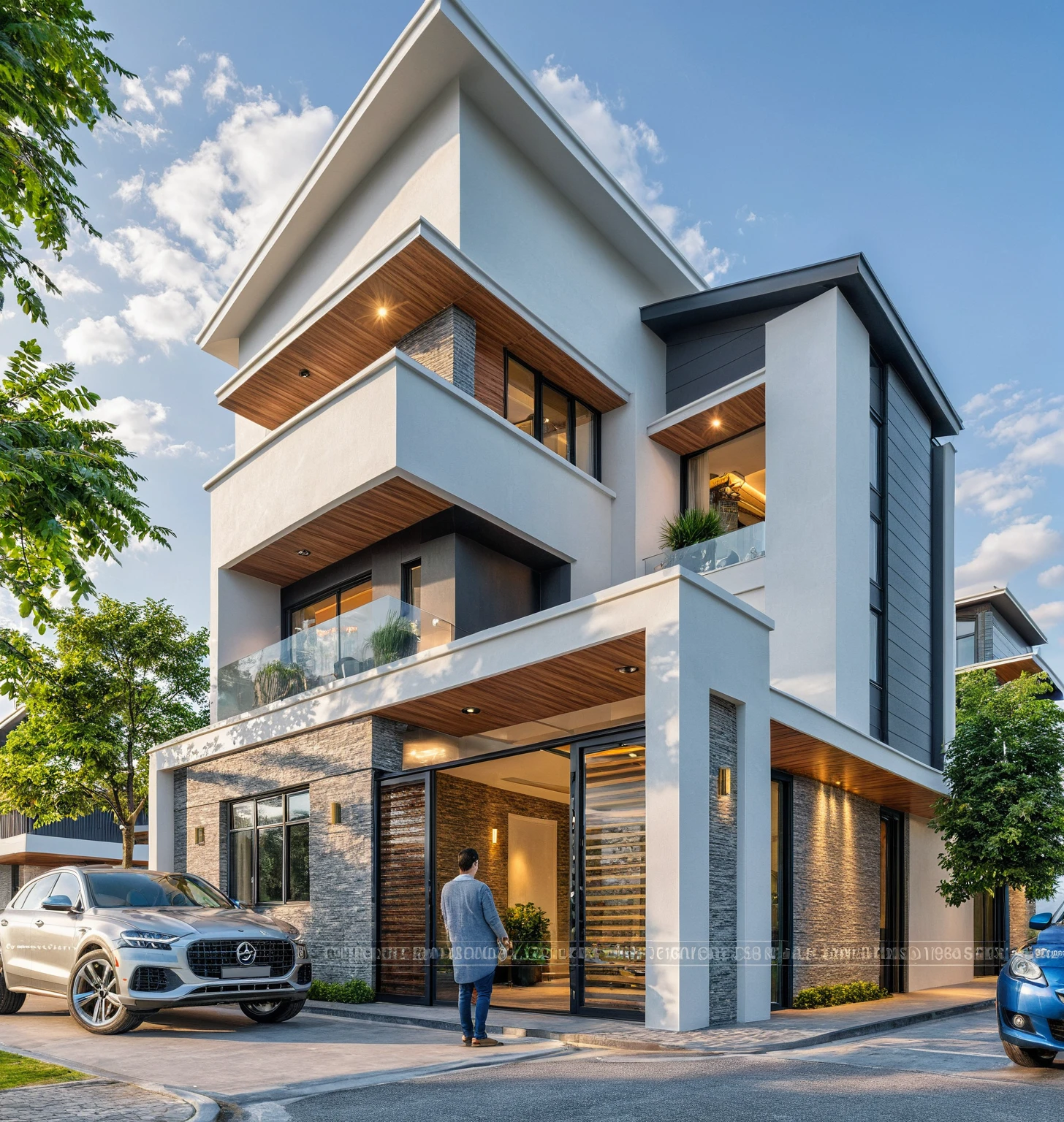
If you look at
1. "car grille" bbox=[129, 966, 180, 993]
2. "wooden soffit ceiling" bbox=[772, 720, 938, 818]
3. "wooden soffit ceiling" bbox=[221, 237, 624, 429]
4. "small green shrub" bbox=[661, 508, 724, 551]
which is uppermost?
"wooden soffit ceiling" bbox=[221, 237, 624, 429]

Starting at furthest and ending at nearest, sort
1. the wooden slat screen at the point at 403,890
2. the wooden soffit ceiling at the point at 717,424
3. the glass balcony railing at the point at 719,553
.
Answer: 1. the wooden soffit ceiling at the point at 717,424
2. the glass balcony railing at the point at 719,553
3. the wooden slat screen at the point at 403,890

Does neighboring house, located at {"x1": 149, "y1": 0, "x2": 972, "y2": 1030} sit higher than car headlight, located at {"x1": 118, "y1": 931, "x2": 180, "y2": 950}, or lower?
higher

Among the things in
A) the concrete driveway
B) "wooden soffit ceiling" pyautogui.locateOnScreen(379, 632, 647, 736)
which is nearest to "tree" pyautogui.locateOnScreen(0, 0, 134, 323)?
"wooden soffit ceiling" pyautogui.locateOnScreen(379, 632, 647, 736)

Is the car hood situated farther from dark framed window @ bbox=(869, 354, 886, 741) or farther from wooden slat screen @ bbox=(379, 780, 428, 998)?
dark framed window @ bbox=(869, 354, 886, 741)

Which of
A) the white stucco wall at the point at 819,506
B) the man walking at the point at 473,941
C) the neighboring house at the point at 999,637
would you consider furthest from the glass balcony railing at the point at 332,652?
the neighboring house at the point at 999,637

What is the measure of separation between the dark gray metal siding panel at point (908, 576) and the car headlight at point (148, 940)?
1278 cm

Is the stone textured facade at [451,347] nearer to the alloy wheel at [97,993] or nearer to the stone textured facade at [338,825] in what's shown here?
the stone textured facade at [338,825]

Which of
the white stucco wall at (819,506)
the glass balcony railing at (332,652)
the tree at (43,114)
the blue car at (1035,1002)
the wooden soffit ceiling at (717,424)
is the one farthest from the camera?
the wooden soffit ceiling at (717,424)

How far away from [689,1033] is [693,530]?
10341mm

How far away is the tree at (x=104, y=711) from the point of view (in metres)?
20.0

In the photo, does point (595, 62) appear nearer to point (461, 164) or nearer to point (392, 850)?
point (461, 164)

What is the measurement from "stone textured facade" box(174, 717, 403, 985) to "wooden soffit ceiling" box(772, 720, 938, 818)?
5.15 metres

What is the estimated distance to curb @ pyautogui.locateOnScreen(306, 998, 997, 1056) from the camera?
335 inches

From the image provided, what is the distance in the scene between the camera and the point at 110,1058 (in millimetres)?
7816
